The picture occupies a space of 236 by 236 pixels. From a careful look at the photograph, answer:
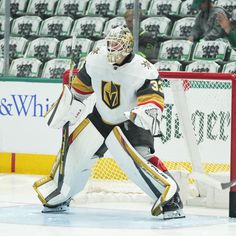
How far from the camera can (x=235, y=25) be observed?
8.59m

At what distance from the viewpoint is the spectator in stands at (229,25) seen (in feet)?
27.9

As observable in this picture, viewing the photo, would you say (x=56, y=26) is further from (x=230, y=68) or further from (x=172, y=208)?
(x=172, y=208)

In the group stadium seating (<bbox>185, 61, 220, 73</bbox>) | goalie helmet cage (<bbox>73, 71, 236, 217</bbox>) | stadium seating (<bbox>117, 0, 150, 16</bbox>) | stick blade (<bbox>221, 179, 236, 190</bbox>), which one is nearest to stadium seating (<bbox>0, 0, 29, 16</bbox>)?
stadium seating (<bbox>117, 0, 150, 16</bbox>)

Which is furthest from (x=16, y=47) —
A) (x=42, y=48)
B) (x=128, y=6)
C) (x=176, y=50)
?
(x=176, y=50)

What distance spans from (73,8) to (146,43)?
1375mm

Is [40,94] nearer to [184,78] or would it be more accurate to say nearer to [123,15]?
[123,15]

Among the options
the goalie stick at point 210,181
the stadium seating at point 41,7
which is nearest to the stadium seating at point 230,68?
the goalie stick at point 210,181

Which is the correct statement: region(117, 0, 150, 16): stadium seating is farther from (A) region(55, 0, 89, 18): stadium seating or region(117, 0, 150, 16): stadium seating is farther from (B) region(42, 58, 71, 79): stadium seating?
(B) region(42, 58, 71, 79): stadium seating

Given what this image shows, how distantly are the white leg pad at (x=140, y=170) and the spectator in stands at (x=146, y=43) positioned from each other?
216 centimetres

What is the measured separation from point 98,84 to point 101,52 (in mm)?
204

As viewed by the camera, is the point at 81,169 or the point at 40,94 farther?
the point at 40,94

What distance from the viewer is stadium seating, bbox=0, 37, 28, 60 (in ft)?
29.8

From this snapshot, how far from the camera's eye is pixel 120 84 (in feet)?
20.5

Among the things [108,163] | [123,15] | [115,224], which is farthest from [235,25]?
[115,224]
